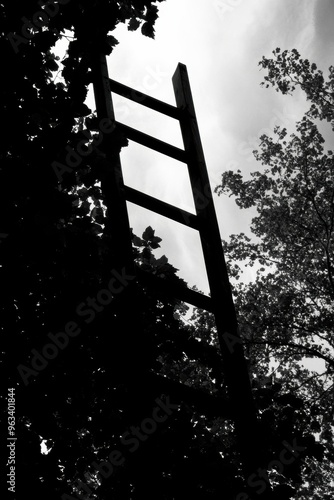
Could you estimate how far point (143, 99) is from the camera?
10.2 ft

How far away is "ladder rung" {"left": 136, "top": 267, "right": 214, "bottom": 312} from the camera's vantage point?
94.1 inches

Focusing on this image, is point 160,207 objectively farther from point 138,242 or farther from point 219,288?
point 138,242

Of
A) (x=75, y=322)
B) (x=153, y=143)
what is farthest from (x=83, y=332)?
(x=153, y=143)

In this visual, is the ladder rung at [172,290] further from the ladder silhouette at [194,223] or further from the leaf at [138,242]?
the leaf at [138,242]

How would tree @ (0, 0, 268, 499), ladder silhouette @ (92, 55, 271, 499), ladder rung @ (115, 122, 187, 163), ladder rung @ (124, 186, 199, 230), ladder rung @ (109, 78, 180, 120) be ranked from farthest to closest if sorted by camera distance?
ladder rung @ (109, 78, 180, 120) → ladder rung @ (115, 122, 187, 163) → ladder rung @ (124, 186, 199, 230) → ladder silhouette @ (92, 55, 271, 499) → tree @ (0, 0, 268, 499)

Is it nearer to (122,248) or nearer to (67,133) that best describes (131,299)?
(122,248)

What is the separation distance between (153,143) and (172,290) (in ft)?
3.71

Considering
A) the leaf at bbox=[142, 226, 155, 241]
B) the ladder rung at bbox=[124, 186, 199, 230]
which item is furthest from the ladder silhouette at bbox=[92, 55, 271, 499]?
the leaf at bbox=[142, 226, 155, 241]

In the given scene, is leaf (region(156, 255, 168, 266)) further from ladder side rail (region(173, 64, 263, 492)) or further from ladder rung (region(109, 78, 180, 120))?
ladder rung (region(109, 78, 180, 120))

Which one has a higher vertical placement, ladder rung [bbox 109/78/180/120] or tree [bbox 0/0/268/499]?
ladder rung [bbox 109/78/180/120]

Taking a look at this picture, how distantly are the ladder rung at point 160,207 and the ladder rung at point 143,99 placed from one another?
33.1 inches

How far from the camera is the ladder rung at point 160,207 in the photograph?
263 centimetres

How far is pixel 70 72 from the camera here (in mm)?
2717

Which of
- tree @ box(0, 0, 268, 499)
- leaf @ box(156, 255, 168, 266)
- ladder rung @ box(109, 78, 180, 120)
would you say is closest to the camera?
tree @ box(0, 0, 268, 499)
